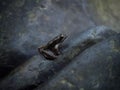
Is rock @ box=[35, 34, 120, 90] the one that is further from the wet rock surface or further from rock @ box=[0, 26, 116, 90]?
rock @ box=[0, 26, 116, 90]

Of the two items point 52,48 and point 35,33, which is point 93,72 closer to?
point 52,48

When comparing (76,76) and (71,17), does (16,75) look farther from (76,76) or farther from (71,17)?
(71,17)

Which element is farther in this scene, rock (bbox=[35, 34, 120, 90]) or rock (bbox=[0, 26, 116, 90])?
rock (bbox=[0, 26, 116, 90])

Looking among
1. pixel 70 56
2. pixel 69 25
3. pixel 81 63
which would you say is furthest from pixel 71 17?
pixel 81 63

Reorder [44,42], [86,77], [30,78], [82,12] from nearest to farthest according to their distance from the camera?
1. [86,77]
2. [30,78]
3. [44,42]
4. [82,12]

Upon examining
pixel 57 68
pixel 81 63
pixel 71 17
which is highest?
pixel 71 17

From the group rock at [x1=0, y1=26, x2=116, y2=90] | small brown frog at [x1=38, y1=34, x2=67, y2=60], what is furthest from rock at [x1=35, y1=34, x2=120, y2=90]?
small brown frog at [x1=38, y1=34, x2=67, y2=60]

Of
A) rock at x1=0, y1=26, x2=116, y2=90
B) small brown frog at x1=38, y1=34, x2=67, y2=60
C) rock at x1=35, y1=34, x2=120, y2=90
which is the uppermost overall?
small brown frog at x1=38, y1=34, x2=67, y2=60
